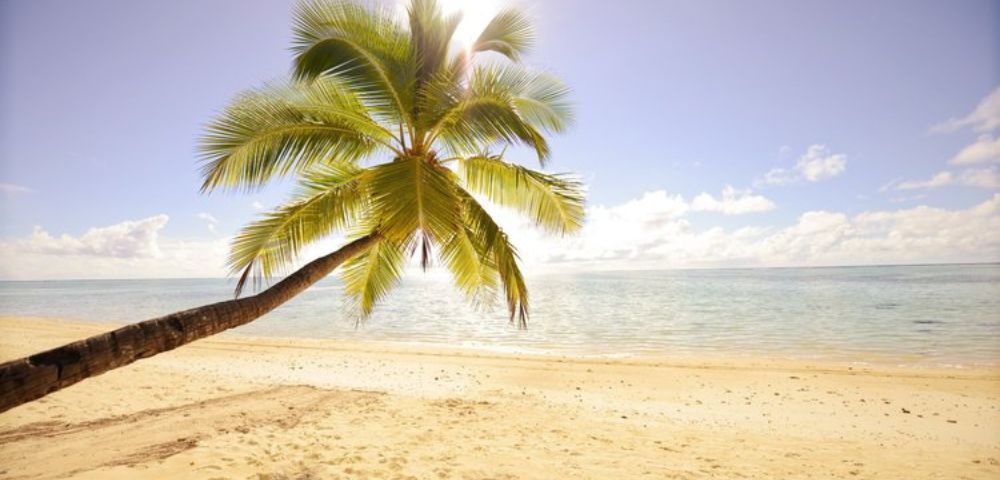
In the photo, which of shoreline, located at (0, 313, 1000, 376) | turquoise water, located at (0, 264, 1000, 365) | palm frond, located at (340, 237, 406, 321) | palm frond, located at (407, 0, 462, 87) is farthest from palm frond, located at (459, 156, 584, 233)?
shoreline, located at (0, 313, 1000, 376)

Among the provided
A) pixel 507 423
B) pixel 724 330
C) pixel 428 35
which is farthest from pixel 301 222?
pixel 724 330

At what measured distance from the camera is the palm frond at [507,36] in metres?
6.91

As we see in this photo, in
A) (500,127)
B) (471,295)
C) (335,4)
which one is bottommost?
(471,295)

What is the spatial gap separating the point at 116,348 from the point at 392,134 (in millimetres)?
4145

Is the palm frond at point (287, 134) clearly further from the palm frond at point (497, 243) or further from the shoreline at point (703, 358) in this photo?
the shoreline at point (703, 358)

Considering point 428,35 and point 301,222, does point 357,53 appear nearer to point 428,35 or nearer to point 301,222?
point 428,35

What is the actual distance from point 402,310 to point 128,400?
1091 inches

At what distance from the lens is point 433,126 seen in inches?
235

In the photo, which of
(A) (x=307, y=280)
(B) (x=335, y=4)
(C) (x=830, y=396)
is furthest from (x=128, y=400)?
(C) (x=830, y=396)

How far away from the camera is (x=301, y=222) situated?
20.7ft

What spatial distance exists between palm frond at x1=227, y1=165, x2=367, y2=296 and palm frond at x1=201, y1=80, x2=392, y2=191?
354mm

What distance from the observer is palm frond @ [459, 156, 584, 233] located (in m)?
6.80

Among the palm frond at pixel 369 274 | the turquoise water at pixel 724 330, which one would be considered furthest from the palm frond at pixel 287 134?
the turquoise water at pixel 724 330

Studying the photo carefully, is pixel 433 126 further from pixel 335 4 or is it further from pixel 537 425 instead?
pixel 537 425
